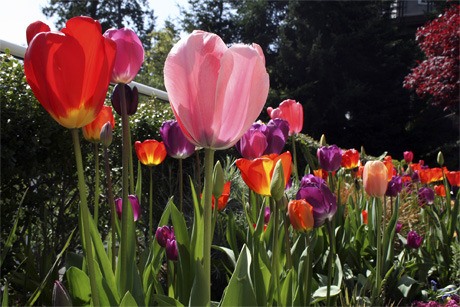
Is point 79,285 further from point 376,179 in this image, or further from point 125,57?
point 376,179

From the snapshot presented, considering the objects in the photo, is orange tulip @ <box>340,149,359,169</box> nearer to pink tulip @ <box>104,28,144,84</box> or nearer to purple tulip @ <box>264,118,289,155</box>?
purple tulip @ <box>264,118,289,155</box>

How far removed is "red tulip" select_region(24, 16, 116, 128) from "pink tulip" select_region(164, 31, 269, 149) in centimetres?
10

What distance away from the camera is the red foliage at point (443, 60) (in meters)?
11.1

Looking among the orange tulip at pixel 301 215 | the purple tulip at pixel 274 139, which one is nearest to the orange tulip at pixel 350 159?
the purple tulip at pixel 274 139

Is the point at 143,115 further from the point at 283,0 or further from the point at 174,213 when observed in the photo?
the point at 283,0

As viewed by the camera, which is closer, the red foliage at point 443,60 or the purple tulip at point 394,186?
the purple tulip at point 394,186

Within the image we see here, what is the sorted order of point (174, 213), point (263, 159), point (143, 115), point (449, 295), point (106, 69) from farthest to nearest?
point (143, 115), point (449, 295), point (174, 213), point (263, 159), point (106, 69)

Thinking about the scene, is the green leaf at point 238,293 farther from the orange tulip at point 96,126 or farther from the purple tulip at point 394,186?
the purple tulip at point 394,186

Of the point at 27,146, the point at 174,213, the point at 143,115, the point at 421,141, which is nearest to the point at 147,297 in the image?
the point at 174,213

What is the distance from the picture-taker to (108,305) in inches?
49.7

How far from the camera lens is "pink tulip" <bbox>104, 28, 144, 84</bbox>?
1.26 m

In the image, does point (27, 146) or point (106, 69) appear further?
point (27, 146)

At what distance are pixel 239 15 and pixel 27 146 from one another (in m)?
18.9

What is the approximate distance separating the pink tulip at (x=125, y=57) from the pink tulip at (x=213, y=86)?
42 centimetres
